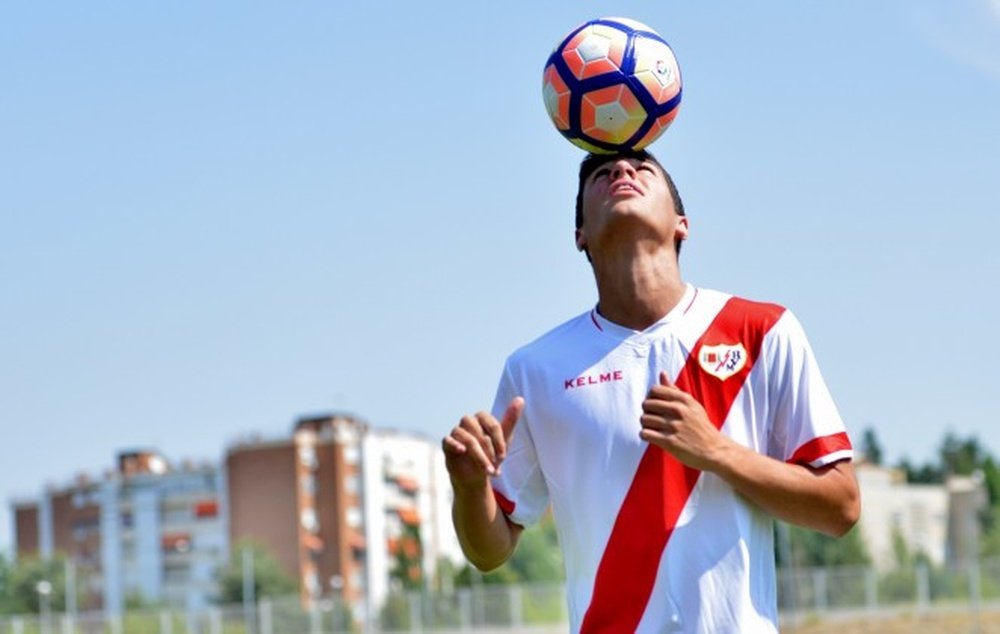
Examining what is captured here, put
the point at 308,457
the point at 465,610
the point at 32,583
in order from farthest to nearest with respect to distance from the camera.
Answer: the point at 308,457 → the point at 32,583 → the point at 465,610

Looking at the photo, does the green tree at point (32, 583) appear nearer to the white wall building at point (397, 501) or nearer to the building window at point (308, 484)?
the building window at point (308, 484)

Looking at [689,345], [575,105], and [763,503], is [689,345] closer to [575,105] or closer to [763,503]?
[763,503]

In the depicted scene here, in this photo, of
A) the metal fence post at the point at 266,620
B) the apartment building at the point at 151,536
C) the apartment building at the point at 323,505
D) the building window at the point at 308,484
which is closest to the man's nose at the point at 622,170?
the metal fence post at the point at 266,620

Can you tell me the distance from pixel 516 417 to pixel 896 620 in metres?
54.4

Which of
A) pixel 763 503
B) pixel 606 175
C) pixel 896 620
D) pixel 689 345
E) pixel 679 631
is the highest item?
pixel 606 175

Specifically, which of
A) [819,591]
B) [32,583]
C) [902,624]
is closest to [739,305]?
[902,624]

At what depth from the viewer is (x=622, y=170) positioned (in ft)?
16.2

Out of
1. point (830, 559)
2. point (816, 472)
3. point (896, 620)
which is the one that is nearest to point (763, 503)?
point (816, 472)

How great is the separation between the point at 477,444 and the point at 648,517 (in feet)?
1.59

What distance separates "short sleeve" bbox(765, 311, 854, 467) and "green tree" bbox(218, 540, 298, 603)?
309 feet

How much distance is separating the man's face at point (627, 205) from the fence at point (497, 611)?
53.4 m

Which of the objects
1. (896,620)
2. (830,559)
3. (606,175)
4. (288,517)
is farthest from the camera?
(288,517)

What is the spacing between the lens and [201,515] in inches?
4781

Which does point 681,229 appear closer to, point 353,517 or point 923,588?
point 923,588
